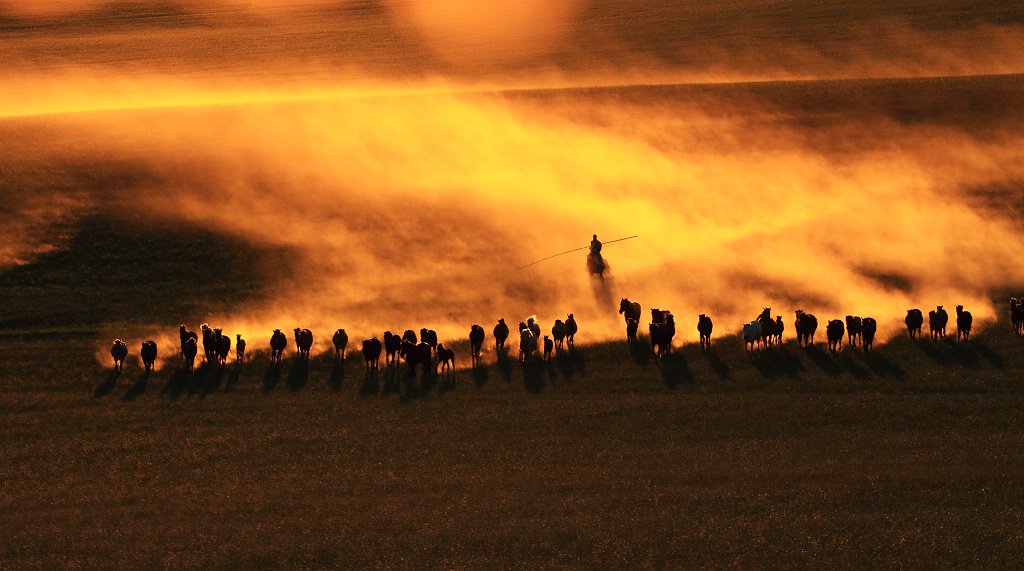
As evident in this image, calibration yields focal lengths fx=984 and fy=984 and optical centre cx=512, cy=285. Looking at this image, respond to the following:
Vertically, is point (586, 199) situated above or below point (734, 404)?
above

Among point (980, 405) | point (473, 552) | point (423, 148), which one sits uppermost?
point (423, 148)

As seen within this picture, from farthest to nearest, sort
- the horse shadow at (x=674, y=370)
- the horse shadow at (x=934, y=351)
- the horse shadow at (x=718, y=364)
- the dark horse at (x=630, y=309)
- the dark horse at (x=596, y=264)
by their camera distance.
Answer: the dark horse at (x=596, y=264)
the dark horse at (x=630, y=309)
the horse shadow at (x=934, y=351)
the horse shadow at (x=718, y=364)
the horse shadow at (x=674, y=370)

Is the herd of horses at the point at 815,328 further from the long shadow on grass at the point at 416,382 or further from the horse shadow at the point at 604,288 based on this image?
the long shadow on grass at the point at 416,382

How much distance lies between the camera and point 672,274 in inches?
1264

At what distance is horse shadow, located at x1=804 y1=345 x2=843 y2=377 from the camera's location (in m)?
24.9

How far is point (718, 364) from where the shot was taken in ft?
84.0

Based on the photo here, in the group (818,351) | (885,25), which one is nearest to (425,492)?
(818,351)

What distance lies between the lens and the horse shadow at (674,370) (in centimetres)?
2473

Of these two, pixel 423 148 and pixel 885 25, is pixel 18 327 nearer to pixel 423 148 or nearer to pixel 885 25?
pixel 423 148

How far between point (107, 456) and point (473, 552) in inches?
359

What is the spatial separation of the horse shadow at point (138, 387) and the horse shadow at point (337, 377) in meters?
4.70

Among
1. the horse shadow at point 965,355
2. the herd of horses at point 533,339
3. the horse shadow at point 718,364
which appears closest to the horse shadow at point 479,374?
the herd of horses at point 533,339

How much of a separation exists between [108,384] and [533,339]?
11.0 m

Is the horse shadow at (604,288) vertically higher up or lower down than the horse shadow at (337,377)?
higher up
